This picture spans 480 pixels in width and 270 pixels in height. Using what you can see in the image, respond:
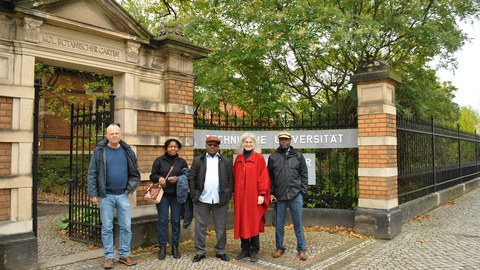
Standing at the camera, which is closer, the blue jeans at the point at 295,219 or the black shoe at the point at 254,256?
the black shoe at the point at 254,256

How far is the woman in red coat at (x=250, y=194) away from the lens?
5000 mm

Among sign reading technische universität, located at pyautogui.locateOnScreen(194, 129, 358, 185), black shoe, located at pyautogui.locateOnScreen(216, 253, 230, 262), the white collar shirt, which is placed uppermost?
sign reading technische universität, located at pyautogui.locateOnScreen(194, 129, 358, 185)

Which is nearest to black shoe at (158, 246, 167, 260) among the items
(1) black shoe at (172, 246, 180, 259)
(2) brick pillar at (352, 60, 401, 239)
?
(1) black shoe at (172, 246, 180, 259)

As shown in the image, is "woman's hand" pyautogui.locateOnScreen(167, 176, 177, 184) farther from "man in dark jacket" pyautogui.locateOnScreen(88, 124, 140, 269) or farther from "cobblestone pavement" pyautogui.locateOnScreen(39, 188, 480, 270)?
"cobblestone pavement" pyautogui.locateOnScreen(39, 188, 480, 270)

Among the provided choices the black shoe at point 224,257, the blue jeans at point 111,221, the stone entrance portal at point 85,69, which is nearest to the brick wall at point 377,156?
the black shoe at point 224,257

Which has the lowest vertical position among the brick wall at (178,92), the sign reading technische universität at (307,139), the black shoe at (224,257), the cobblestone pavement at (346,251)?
the cobblestone pavement at (346,251)

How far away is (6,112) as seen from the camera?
178 inches

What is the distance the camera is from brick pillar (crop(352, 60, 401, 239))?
6.41 m

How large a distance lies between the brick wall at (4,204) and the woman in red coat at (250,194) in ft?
9.39

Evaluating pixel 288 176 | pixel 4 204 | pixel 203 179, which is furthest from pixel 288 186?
pixel 4 204

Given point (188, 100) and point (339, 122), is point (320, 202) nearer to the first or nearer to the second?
point (339, 122)

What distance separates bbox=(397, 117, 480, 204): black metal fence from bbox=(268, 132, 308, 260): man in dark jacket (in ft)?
10.1

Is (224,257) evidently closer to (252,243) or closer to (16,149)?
(252,243)

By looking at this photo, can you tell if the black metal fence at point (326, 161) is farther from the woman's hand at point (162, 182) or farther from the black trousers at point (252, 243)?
the black trousers at point (252, 243)
